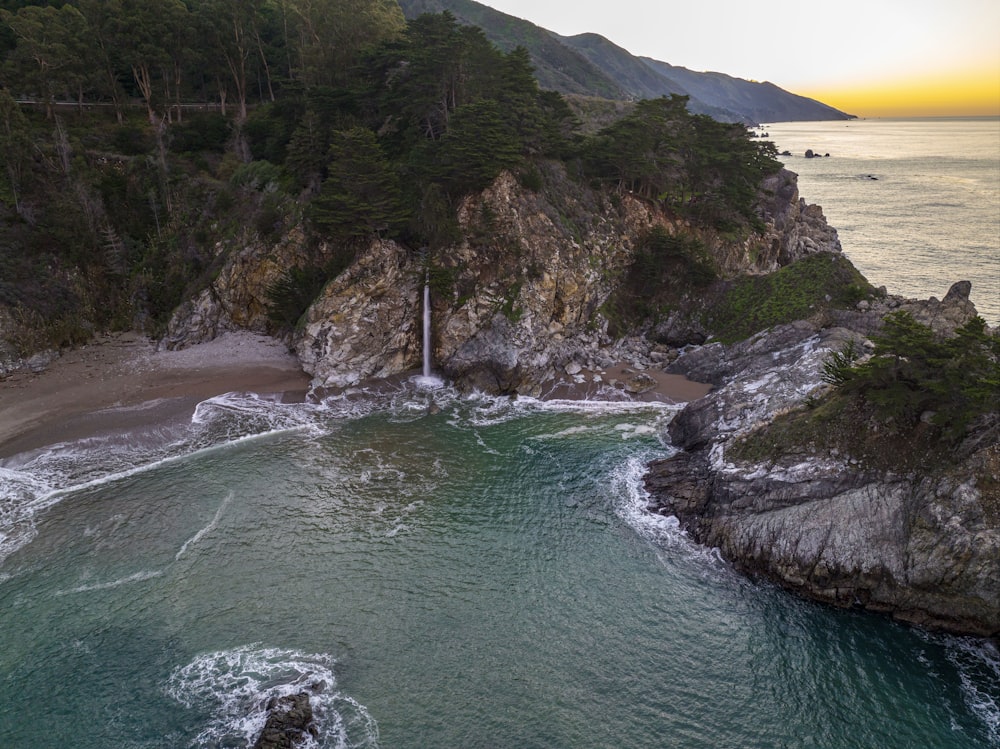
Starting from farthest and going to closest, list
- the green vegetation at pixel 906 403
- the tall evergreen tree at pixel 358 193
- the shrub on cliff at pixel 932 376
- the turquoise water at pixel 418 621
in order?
the tall evergreen tree at pixel 358 193 < the green vegetation at pixel 906 403 < the shrub on cliff at pixel 932 376 < the turquoise water at pixel 418 621

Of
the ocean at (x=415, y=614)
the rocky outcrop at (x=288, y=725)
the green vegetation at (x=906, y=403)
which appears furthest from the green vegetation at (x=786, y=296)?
the rocky outcrop at (x=288, y=725)

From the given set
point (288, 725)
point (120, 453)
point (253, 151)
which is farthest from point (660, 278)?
point (288, 725)

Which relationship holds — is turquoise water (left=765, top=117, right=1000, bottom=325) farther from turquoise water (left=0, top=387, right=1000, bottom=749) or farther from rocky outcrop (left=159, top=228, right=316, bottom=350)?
rocky outcrop (left=159, top=228, right=316, bottom=350)

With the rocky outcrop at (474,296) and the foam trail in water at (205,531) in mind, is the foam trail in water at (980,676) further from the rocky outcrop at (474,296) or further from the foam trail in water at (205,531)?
the foam trail in water at (205,531)

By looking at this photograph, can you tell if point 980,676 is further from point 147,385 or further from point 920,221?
point 920,221

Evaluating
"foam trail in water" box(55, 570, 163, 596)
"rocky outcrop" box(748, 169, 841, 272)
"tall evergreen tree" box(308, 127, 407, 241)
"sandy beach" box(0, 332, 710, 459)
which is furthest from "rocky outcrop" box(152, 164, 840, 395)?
"foam trail in water" box(55, 570, 163, 596)

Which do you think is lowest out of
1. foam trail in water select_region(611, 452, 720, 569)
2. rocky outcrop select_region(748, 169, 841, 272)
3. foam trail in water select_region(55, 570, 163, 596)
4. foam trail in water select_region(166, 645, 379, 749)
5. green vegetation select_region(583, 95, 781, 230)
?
foam trail in water select_region(166, 645, 379, 749)

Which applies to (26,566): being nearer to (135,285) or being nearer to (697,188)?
(135,285)
